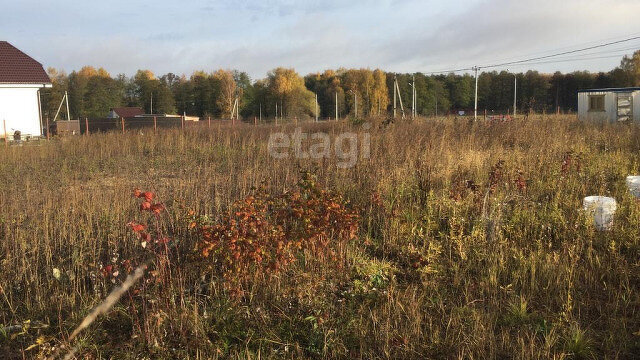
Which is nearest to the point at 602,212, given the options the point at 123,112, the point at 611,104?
the point at 611,104

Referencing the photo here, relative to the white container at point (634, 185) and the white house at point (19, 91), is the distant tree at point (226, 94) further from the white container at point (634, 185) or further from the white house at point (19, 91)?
the white container at point (634, 185)

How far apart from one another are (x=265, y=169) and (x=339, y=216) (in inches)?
120

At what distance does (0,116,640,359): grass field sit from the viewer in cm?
249

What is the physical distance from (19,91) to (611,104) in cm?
2661

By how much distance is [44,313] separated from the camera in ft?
9.25

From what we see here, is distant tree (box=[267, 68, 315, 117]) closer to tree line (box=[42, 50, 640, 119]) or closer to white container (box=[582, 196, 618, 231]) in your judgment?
tree line (box=[42, 50, 640, 119])

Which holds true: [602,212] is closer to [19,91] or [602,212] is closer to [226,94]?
[19,91]

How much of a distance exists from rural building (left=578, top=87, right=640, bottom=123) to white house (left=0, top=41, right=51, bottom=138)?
24.3 m

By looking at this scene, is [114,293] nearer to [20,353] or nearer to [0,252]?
[20,353]

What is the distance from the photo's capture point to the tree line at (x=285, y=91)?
45.5 metres

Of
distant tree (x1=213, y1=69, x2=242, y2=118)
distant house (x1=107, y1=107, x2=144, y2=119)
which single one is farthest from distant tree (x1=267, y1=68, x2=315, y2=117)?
distant house (x1=107, y1=107, x2=144, y2=119)

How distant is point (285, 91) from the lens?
1927 inches

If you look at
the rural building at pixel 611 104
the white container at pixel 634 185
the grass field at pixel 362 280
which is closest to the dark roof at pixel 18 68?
the grass field at pixel 362 280

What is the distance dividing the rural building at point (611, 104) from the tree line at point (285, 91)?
22178 millimetres
